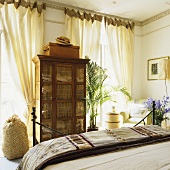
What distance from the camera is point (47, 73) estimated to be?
3.43m

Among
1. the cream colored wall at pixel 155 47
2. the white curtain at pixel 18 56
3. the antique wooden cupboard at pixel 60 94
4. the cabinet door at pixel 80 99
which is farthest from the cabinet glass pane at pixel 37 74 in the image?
the cream colored wall at pixel 155 47

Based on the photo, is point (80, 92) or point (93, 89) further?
point (93, 89)

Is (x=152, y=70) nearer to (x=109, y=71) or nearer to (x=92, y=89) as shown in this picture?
(x=109, y=71)

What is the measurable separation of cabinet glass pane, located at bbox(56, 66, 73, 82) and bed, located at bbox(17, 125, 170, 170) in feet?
6.06

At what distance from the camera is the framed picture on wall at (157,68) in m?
4.34

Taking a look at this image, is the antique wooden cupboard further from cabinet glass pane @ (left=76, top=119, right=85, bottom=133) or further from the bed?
the bed

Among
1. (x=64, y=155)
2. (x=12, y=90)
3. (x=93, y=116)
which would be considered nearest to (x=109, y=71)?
(x=93, y=116)

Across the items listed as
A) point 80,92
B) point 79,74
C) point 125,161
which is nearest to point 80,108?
point 80,92

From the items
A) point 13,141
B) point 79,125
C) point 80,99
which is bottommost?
point 13,141

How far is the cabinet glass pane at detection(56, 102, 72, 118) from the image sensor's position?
353 cm

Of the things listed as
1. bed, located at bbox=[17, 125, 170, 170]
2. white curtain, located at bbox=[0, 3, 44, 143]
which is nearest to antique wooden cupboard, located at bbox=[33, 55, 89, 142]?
white curtain, located at bbox=[0, 3, 44, 143]

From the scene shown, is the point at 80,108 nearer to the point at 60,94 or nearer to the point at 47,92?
the point at 60,94

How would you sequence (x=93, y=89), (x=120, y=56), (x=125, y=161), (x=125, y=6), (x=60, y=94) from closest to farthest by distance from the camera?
(x=125, y=161)
(x=60, y=94)
(x=93, y=89)
(x=125, y=6)
(x=120, y=56)

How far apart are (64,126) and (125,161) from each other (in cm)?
235
